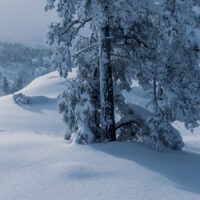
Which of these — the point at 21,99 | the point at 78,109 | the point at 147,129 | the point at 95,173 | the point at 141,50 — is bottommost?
the point at 95,173

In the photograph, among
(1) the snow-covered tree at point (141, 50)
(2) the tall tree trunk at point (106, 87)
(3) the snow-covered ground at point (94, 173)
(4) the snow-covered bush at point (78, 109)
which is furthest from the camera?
(2) the tall tree trunk at point (106, 87)

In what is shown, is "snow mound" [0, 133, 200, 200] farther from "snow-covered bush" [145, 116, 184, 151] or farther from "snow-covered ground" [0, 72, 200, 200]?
"snow-covered bush" [145, 116, 184, 151]

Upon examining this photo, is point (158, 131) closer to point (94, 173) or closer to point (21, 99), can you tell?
point (94, 173)

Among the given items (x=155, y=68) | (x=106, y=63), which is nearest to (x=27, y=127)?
(x=106, y=63)

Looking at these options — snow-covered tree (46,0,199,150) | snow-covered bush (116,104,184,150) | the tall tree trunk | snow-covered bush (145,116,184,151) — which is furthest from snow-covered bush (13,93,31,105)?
snow-covered bush (145,116,184,151)

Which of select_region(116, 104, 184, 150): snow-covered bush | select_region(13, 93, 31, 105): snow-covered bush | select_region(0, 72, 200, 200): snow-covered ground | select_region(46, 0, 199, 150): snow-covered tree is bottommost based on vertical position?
select_region(0, 72, 200, 200): snow-covered ground

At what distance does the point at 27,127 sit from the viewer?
1318 centimetres

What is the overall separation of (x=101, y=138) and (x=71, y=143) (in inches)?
42.1

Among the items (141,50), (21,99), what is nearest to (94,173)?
(141,50)

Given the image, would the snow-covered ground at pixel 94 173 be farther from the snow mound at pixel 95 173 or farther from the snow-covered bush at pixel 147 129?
the snow-covered bush at pixel 147 129

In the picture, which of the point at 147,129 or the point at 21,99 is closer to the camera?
the point at 147,129

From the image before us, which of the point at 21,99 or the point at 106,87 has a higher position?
the point at 106,87

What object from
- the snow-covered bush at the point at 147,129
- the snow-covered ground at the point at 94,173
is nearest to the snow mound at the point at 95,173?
the snow-covered ground at the point at 94,173

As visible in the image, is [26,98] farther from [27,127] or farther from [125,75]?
[125,75]
